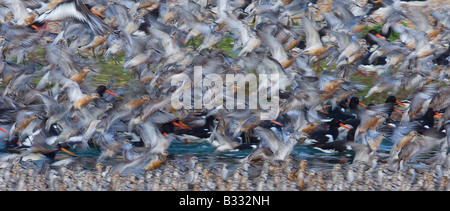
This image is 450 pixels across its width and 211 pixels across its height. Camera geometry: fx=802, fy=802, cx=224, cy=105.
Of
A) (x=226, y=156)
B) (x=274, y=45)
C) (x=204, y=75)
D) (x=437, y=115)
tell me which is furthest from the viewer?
(x=274, y=45)

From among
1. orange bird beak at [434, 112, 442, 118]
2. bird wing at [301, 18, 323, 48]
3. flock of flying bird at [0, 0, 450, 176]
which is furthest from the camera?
bird wing at [301, 18, 323, 48]

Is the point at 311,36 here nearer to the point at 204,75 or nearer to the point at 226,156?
the point at 204,75

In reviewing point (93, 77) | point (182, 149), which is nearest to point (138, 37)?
point (93, 77)

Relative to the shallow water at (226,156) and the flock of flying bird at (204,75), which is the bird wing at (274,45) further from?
the shallow water at (226,156)

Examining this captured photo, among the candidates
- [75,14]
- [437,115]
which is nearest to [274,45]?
[437,115]

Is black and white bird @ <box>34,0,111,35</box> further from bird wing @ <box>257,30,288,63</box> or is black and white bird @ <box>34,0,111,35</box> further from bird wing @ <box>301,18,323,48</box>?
bird wing @ <box>301,18,323,48</box>

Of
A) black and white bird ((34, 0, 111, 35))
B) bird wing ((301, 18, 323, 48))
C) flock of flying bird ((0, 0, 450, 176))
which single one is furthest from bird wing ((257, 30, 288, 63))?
black and white bird ((34, 0, 111, 35))

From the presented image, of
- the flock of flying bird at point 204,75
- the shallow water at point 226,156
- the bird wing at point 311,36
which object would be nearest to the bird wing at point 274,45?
the flock of flying bird at point 204,75
